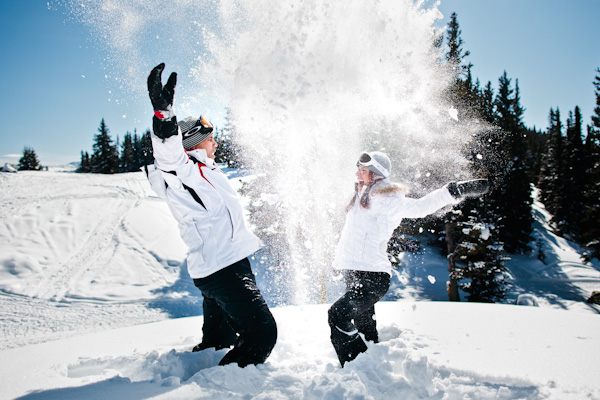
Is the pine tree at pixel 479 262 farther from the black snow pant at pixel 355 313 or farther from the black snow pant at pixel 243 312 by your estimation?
the black snow pant at pixel 243 312

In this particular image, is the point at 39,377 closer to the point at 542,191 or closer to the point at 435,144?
the point at 435,144

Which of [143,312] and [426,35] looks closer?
[426,35]

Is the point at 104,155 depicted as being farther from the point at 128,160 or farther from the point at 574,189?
the point at 574,189

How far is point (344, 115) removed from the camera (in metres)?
6.75

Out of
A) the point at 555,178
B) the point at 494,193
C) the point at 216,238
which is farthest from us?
the point at 555,178

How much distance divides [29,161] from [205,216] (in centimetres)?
7233

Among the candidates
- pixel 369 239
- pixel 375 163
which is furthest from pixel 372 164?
pixel 369 239

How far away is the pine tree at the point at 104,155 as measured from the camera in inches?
1895

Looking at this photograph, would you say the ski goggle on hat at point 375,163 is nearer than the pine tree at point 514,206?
Yes

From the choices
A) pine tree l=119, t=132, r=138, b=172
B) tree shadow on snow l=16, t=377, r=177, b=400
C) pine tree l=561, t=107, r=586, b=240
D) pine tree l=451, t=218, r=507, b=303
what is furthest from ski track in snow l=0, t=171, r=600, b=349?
pine tree l=119, t=132, r=138, b=172

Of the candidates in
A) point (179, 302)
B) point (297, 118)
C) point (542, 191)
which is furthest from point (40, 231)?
point (542, 191)

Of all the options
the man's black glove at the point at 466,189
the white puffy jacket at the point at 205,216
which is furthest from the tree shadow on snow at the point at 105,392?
the man's black glove at the point at 466,189

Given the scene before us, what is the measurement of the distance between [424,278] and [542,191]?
33993 mm

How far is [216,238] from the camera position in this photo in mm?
2410
